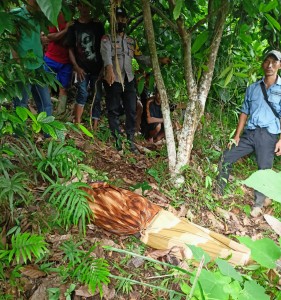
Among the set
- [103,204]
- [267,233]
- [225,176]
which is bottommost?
[267,233]

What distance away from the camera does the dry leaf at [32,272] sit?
91.9 inches

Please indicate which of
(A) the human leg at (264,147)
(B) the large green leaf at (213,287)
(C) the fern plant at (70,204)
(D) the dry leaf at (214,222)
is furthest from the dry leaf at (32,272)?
(A) the human leg at (264,147)

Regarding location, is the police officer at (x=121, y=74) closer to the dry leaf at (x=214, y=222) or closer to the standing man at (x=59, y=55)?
the standing man at (x=59, y=55)

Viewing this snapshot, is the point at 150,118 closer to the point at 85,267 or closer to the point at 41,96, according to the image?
the point at 41,96

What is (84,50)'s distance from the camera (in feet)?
14.3

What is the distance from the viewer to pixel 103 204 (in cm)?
294

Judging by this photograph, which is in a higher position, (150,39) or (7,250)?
(150,39)

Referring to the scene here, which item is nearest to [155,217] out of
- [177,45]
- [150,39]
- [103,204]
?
[103,204]

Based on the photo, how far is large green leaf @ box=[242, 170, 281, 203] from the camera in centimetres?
92

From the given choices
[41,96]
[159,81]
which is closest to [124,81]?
[159,81]

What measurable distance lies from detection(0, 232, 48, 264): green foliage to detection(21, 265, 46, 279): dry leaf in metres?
0.09

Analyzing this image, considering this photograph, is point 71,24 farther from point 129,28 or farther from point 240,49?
point 240,49

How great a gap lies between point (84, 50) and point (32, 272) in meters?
2.84

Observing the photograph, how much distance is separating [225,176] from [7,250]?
8.89ft
